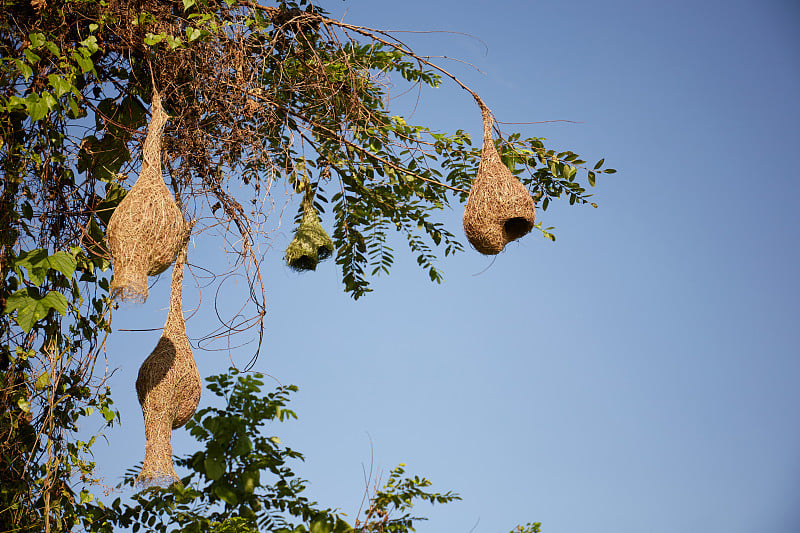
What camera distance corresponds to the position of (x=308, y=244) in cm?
319

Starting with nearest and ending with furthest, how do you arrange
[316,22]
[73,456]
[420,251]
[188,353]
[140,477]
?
1. [140,477]
2. [188,353]
3. [73,456]
4. [316,22]
5. [420,251]

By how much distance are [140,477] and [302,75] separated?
210cm

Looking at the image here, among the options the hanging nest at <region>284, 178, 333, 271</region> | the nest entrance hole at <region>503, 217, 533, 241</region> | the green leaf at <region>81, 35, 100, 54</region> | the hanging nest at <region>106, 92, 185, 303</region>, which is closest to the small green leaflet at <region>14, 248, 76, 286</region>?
the hanging nest at <region>106, 92, 185, 303</region>

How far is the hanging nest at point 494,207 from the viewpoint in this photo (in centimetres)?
293

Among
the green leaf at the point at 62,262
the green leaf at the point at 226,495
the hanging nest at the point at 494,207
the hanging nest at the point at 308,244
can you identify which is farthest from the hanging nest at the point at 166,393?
the hanging nest at the point at 494,207

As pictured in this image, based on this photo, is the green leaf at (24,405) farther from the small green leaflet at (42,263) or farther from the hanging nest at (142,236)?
the hanging nest at (142,236)

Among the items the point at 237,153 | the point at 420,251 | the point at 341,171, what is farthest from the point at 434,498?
the point at 237,153

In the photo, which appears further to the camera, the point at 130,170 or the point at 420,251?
the point at 420,251

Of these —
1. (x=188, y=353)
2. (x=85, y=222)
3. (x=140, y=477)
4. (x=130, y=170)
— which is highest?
(x=130, y=170)

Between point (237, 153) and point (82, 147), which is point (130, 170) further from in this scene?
point (237, 153)

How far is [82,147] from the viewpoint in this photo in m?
2.92

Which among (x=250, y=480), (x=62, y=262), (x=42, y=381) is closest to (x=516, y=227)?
(x=62, y=262)

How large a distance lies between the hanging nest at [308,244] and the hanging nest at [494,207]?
71 cm

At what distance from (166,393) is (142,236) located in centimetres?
67
